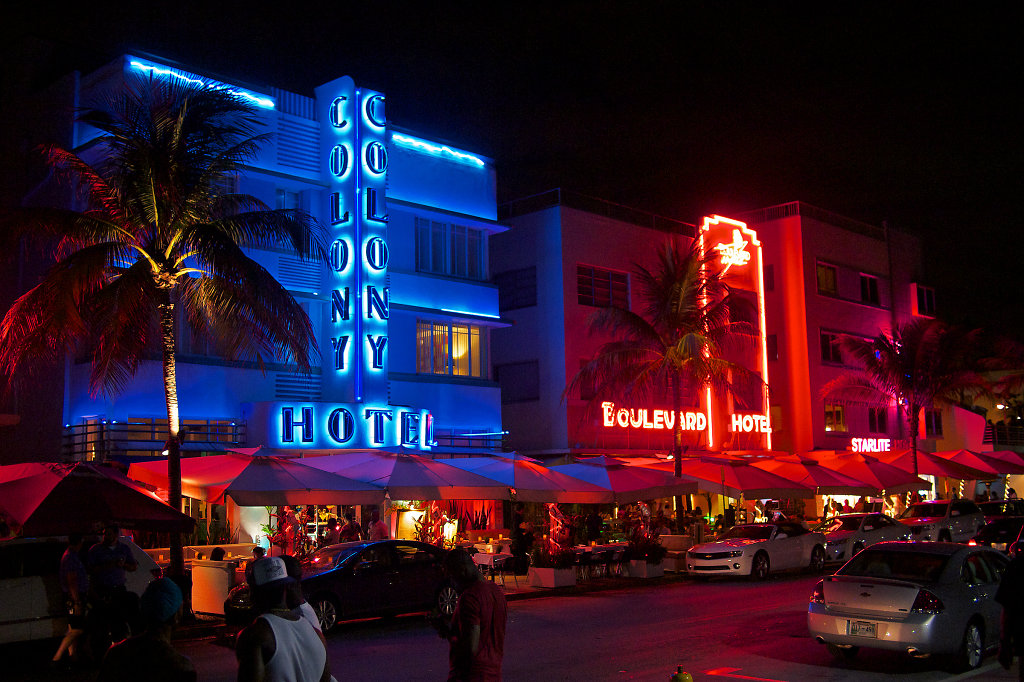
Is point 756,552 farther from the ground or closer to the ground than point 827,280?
closer to the ground

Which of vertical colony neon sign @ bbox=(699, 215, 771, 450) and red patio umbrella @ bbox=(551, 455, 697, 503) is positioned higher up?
vertical colony neon sign @ bbox=(699, 215, 771, 450)

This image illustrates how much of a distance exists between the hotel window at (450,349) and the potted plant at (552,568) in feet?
25.7

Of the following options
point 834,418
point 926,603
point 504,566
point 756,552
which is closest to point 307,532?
point 504,566

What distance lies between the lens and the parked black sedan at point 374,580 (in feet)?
52.2

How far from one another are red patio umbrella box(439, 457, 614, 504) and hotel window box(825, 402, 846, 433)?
24405 millimetres

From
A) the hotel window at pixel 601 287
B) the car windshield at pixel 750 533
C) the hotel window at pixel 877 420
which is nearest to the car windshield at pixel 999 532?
the car windshield at pixel 750 533

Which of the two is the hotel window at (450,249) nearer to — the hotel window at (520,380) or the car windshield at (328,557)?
the hotel window at (520,380)

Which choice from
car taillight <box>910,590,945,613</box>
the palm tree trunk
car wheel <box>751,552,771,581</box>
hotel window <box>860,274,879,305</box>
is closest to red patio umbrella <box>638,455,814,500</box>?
car wheel <box>751,552,771,581</box>

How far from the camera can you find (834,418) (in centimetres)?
4503

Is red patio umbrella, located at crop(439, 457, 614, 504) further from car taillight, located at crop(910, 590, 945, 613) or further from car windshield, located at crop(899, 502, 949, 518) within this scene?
car windshield, located at crop(899, 502, 949, 518)

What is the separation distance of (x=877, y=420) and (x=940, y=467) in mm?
8888

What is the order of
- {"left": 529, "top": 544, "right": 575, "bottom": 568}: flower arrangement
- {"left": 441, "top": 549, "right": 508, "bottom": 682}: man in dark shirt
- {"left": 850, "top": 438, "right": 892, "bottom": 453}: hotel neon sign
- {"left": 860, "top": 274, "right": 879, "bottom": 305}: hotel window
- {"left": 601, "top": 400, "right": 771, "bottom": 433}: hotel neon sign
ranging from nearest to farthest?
{"left": 441, "top": 549, "right": 508, "bottom": 682}: man in dark shirt
{"left": 529, "top": 544, "right": 575, "bottom": 568}: flower arrangement
{"left": 601, "top": 400, "right": 771, "bottom": 433}: hotel neon sign
{"left": 850, "top": 438, "right": 892, "bottom": 453}: hotel neon sign
{"left": 860, "top": 274, "right": 879, "bottom": 305}: hotel window

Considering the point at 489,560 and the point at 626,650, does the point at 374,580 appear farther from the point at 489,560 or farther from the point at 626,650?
the point at 489,560

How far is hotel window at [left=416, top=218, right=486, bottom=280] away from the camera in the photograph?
29.1 m
